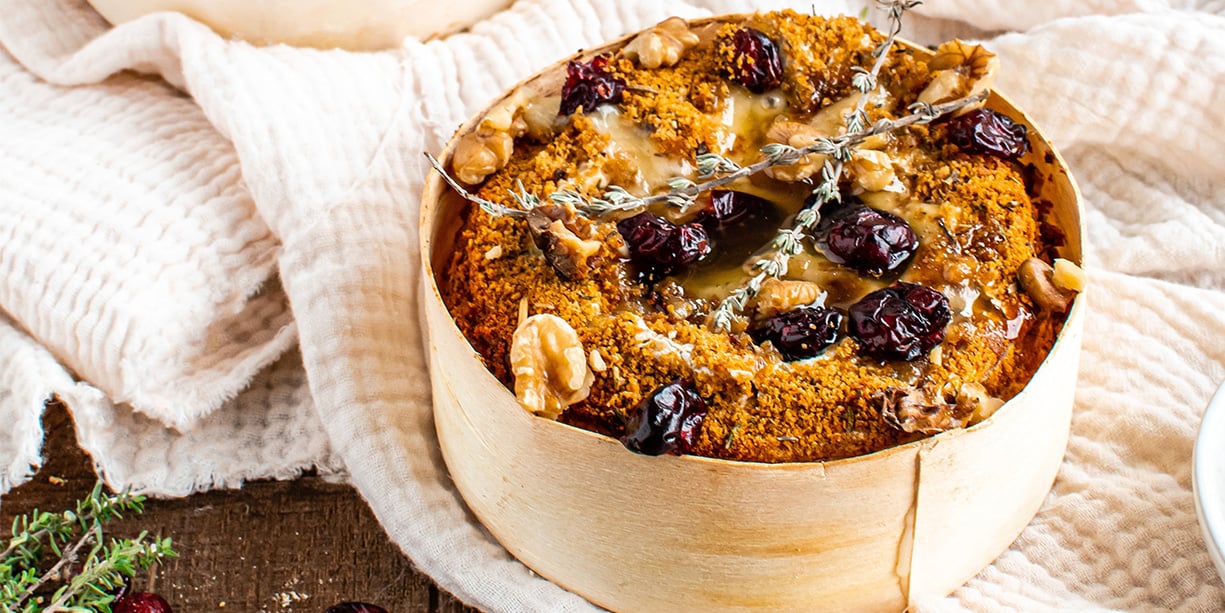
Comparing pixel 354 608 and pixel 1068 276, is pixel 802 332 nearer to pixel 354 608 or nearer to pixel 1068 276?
pixel 1068 276

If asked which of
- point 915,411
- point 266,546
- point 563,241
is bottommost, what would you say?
point 266,546

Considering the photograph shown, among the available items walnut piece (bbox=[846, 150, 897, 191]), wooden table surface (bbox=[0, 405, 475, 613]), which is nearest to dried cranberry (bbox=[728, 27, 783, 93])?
walnut piece (bbox=[846, 150, 897, 191])

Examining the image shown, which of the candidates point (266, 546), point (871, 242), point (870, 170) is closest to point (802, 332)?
point (871, 242)

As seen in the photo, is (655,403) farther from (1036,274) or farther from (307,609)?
(307,609)

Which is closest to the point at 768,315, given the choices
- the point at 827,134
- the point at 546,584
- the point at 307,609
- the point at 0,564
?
the point at 827,134

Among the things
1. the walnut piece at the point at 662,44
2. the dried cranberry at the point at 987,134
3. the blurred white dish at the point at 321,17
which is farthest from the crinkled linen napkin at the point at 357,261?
the walnut piece at the point at 662,44

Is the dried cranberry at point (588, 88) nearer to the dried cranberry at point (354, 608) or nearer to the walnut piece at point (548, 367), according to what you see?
the walnut piece at point (548, 367)
